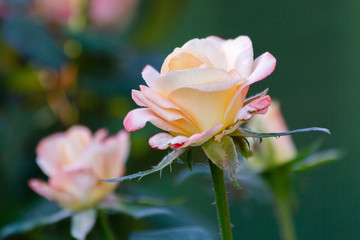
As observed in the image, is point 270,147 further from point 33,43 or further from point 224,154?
point 33,43

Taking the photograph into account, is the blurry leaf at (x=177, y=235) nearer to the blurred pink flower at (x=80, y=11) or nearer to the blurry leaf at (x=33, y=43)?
the blurry leaf at (x=33, y=43)

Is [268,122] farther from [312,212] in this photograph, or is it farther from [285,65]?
[285,65]

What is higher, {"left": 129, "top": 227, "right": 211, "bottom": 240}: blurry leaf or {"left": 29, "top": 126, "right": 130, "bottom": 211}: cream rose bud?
{"left": 29, "top": 126, "right": 130, "bottom": 211}: cream rose bud

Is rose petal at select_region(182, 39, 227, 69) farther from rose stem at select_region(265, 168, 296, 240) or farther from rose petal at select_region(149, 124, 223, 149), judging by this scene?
rose stem at select_region(265, 168, 296, 240)

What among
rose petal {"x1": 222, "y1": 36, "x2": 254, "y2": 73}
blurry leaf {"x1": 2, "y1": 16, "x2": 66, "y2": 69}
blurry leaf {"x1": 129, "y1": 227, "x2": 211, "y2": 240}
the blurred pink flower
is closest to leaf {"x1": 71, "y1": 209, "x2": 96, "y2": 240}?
blurry leaf {"x1": 129, "y1": 227, "x2": 211, "y2": 240}

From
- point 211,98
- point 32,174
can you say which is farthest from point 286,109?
point 211,98

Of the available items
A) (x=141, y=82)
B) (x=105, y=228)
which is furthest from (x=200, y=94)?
(x=141, y=82)

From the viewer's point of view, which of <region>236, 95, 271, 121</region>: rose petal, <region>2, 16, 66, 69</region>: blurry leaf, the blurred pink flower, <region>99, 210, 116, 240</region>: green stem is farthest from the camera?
the blurred pink flower

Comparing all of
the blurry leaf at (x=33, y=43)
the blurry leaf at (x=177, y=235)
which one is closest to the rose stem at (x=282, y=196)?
the blurry leaf at (x=177, y=235)
